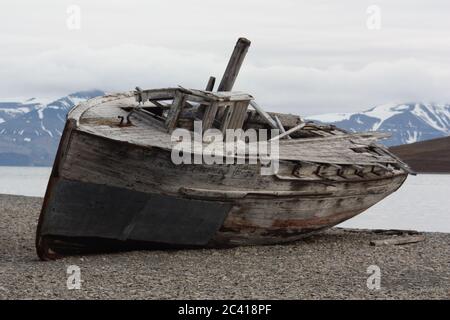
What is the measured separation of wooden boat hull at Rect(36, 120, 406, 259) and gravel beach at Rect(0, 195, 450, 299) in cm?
45

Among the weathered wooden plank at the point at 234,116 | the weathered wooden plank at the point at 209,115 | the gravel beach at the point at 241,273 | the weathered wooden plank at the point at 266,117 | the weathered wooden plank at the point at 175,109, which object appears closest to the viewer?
the gravel beach at the point at 241,273

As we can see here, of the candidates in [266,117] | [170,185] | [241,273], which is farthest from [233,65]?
[241,273]

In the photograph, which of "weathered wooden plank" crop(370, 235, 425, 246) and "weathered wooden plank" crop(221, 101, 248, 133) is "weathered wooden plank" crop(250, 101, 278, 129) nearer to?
"weathered wooden plank" crop(221, 101, 248, 133)

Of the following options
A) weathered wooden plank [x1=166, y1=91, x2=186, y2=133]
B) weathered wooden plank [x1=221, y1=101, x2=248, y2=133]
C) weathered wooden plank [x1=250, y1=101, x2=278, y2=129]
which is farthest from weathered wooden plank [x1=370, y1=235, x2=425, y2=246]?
weathered wooden plank [x1=166, y1=91, x2=186, y2=133]

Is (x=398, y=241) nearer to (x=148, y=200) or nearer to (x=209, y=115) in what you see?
(x=209, y=115)

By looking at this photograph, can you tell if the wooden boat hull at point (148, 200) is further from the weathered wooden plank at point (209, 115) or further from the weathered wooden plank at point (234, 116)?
the weathered wooden plank at point (234, 116)

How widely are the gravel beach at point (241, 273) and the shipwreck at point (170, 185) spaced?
609 millimetres

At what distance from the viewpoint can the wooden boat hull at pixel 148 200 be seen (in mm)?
16828

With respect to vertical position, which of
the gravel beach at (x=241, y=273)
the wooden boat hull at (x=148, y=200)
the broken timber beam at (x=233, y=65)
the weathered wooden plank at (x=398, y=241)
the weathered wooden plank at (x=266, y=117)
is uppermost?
the broken timber beam at (x=233, y=65)

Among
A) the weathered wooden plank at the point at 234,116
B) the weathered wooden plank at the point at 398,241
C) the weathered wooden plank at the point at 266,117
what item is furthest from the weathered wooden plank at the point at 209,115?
the weathered wooden plank at the point at 398,241

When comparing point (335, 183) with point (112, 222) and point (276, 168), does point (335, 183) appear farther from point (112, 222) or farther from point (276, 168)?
point (112, 222)

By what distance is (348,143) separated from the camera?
77.3 ft

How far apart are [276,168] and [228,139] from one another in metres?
1.69

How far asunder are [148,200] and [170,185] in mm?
624
